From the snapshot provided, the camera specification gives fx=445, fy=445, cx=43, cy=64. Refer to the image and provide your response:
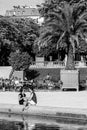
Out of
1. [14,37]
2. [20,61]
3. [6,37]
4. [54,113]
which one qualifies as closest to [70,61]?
[20,61]

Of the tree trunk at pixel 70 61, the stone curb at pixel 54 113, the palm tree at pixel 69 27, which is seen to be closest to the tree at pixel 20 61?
the palm tree at pixel 69 27

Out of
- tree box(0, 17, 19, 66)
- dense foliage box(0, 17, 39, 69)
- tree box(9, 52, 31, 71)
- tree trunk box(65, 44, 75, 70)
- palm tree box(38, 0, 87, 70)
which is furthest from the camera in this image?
dense foliage box(0, 17, 39, 69)

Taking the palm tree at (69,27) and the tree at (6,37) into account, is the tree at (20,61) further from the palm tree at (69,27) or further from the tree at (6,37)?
the tree at (6,37)

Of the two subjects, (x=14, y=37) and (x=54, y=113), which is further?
(x=14, y=37)

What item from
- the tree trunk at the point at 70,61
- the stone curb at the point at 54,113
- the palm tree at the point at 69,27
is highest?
the palm tree at the point at 69,27

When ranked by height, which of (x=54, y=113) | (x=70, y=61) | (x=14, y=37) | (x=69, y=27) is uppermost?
(x=69, y=27)

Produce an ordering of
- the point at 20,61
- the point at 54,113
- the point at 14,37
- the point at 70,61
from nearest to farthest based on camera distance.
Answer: the point at 54,113 → the point at 70,61 → the point at 20,61 → the point at 14,37

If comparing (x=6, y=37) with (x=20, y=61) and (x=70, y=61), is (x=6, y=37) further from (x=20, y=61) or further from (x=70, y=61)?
(x=70, y=61)

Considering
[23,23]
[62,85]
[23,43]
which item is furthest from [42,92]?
[23,23]

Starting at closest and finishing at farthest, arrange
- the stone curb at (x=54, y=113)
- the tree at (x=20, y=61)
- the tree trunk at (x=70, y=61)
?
the stone curb at (x=54, y=113), the tree trunk at (x=70, y=61), the tree at (x=20, y=61)

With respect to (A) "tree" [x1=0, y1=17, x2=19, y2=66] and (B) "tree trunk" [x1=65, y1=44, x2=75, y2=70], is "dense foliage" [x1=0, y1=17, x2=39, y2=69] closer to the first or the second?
(A) "tree" [x1=0, y1=17, x2=19, y2=66]

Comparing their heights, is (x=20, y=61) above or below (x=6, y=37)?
below

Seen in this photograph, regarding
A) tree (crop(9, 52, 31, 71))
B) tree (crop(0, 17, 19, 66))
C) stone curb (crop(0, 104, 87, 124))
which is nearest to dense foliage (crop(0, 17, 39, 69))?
tree (crop(0, 17, 19, 66))

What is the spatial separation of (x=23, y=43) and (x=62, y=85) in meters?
34.0
